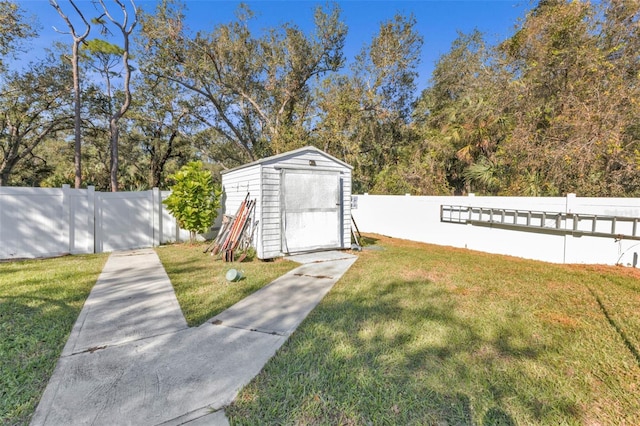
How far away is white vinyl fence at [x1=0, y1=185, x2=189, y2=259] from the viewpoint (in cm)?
598

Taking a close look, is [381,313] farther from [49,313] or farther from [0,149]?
[0,149]

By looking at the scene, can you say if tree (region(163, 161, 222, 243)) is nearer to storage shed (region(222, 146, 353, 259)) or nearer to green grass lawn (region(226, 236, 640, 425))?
storage shed (region(222, 146, 353, 259))

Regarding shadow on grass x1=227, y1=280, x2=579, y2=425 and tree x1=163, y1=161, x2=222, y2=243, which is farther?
tree x1=163, y1=161, x2=222, y2=243

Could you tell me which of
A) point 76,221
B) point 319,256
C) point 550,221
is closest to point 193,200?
point 76,221

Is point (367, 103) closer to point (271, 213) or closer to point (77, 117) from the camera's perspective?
point (271, 213)

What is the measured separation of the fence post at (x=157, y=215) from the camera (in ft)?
25.7

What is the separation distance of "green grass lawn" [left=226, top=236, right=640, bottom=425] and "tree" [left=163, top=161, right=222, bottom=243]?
15.6 ft

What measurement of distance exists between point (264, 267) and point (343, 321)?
107 inches

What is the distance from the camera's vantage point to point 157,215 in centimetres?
796

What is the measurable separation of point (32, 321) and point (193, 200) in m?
4.63

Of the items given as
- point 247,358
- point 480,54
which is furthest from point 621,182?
point 247,358

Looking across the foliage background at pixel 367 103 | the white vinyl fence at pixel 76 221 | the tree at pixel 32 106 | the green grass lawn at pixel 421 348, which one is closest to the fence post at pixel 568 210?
the green grass lawn at pixel 421 348

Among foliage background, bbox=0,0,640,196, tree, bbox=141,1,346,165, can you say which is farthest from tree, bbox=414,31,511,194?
tree, bbox=141,1,346,165

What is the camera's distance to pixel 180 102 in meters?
15.0
